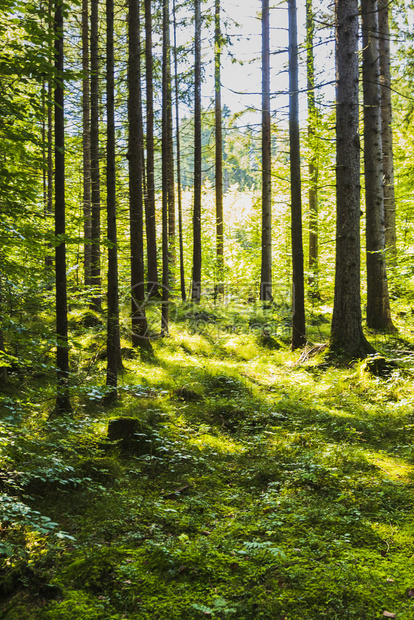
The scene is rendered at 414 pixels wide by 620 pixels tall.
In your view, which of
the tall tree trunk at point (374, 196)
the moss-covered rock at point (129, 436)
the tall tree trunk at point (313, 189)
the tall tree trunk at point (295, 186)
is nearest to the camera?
the moss-covered rock at point (129, 436)

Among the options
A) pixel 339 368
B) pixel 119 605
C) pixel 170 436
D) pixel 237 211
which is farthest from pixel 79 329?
pixel 237 211

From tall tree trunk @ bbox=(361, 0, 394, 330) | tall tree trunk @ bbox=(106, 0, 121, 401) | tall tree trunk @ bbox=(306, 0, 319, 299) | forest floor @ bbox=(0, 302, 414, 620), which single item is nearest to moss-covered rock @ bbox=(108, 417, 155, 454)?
forest floor @ bbox=(0, 302, 414, 620)

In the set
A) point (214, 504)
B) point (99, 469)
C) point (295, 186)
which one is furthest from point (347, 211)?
point (99, 469)

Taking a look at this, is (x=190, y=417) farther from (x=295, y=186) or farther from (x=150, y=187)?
(x=150, y=187)

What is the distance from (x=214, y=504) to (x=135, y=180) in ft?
26.3

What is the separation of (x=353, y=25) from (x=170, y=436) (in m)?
8.90

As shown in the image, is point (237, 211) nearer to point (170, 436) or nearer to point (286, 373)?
point (286, 373)

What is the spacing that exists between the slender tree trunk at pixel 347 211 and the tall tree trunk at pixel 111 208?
15.5 feet

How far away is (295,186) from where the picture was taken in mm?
10859

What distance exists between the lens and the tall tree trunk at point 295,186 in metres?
10.5

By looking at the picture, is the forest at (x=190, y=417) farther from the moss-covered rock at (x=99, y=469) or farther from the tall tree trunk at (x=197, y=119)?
the tall tree trunk at (x=197, y=119)

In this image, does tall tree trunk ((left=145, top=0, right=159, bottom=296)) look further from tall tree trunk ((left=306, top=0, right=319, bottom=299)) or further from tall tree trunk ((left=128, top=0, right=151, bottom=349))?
tall tree trunk ((left=306, top=0, right=319, bottom=299))

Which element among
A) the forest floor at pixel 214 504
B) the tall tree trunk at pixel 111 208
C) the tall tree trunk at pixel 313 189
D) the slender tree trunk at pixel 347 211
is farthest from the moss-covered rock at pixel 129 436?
the tall tree trunk at pixel 313 189

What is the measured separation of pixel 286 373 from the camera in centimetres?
964
